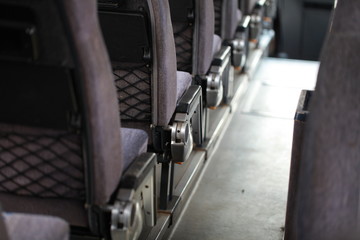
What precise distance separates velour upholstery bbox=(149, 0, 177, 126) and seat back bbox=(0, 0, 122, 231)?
1.60 feet

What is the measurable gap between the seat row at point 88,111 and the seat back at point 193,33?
28 cm

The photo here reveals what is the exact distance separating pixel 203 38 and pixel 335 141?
118 centimetres

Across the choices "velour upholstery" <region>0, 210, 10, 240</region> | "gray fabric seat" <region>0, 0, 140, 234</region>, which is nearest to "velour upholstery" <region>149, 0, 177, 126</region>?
"gray fabric seat" <region>0, 0, 140, 234</region>

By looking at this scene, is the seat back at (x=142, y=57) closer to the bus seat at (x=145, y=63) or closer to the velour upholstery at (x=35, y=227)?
Answer: the bus seat at (x=145, y=63)

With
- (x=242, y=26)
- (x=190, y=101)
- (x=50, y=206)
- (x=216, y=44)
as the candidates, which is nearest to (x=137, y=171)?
(x=50, y=206)

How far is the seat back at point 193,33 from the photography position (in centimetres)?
225

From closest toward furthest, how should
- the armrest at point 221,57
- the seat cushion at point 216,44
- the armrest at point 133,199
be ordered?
the armrest at point 133,199
the armrest at point 221,57
the seat cushion at point 216,44

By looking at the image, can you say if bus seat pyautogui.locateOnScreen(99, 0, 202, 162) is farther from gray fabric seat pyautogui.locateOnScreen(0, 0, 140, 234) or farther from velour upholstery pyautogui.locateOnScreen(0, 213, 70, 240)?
velour upholstery pyautogui.locateOnScreen(0, 213, 70, 240)

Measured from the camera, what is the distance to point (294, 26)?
500 centimetres

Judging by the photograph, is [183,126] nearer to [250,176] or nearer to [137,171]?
[137,171]

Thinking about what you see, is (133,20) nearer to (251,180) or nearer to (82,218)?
(82,218)

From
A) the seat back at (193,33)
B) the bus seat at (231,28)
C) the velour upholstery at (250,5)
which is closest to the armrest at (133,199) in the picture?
the seat back at (193,33)

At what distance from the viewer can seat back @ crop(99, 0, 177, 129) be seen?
5.76 ft

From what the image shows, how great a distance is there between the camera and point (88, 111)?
1263 mm
